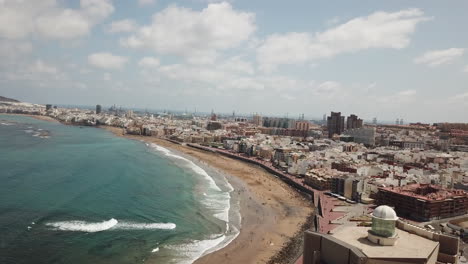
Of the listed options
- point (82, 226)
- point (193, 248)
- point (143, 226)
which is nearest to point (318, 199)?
point (193, 248)

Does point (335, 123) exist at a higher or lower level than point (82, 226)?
higher

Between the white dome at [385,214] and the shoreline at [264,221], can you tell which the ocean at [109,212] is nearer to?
the shoreline at [264,221]

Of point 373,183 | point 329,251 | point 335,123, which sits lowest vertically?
point 373,183

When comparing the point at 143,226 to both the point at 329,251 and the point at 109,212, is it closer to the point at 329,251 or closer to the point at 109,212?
the point at 109,212

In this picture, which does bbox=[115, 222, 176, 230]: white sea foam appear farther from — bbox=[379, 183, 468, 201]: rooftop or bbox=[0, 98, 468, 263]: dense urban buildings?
bbox=[379, 183, 468, 201]: rooftop

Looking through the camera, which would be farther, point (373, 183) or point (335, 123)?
point (335, 123)

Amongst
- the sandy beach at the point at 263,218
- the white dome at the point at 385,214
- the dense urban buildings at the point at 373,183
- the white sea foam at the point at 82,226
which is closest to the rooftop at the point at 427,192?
the dense urban buildings at the point at 373,183

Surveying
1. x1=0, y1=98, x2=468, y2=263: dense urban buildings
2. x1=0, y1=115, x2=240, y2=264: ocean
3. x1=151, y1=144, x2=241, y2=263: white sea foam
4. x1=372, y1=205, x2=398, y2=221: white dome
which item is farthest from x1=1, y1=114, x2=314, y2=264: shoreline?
x1=372, y1=205, x2=398, y2=221: white dome

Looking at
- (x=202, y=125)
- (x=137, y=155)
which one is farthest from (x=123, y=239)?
(x=202, y=125)
